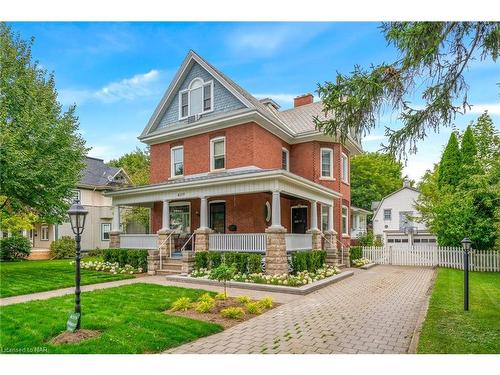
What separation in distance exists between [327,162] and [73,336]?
11.5 meters

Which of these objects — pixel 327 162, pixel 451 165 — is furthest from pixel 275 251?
pixel 451 165

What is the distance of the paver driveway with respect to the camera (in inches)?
159

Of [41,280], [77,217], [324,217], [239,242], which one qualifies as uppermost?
[77,217]

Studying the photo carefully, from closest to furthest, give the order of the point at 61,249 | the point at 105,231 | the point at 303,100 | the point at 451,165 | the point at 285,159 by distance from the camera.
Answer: the point at 285,159
the point at 451,165
the point at 303,100
the point at 61,249
the point at 105,231

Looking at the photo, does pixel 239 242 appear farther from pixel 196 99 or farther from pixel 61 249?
pixel 61 249

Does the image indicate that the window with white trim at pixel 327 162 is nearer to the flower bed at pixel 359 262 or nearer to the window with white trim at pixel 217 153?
the flower bed at pixel 359 262

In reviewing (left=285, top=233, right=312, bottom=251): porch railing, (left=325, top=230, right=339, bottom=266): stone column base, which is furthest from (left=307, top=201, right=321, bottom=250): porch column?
(left=325, top=230, right=339, bottom=266): stone column base

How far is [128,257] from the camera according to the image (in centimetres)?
1144

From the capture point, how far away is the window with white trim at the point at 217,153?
12327 millimetres

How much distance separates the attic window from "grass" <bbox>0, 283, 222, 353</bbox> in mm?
7802

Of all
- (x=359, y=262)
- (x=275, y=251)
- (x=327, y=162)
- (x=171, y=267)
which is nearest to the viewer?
(x=275, y=251)

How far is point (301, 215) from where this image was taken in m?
13.6

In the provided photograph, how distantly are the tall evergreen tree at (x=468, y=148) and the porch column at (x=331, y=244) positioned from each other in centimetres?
613

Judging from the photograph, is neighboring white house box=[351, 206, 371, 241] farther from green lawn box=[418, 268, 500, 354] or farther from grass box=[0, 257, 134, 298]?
grass box=[0, 257, 134, 298]
